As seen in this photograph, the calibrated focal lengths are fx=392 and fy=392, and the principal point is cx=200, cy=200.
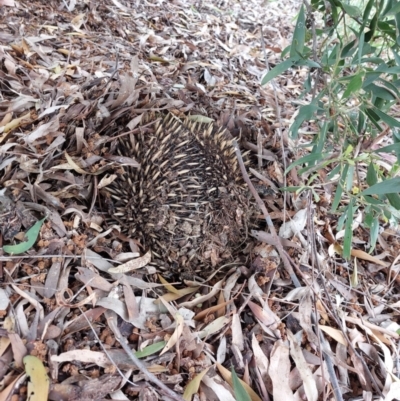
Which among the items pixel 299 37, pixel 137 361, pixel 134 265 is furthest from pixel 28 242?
pixel 299 37

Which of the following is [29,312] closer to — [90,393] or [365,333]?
[90,393]

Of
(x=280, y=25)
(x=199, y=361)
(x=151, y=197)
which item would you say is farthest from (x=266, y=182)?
(x=280, y=25)

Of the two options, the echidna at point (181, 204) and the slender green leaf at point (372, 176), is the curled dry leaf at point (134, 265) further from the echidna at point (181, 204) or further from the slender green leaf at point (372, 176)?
the slender green leaf at point (372, 176)

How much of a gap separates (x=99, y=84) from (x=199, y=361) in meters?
1.24

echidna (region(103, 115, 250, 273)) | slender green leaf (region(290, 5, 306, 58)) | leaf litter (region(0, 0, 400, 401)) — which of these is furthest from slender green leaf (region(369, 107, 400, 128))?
echidna (region(103, 115, 250, 273))


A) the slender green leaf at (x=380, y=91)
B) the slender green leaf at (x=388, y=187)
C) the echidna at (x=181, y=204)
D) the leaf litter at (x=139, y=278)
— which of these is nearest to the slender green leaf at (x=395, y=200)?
the slender green leaf at (x=388, y=187)

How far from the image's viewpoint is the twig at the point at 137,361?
1111 mm

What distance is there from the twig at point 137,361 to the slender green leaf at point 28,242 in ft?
1.11

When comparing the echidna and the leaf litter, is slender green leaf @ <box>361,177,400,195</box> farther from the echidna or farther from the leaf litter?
the echidna

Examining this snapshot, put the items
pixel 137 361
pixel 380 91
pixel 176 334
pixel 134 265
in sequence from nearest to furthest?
pixel 380 91
pixel 137 361
pixel 176 334
pixel 134 265

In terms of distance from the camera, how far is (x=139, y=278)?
1.48 m

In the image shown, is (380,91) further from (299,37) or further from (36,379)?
(36,379)

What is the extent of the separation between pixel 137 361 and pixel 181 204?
2.05ft

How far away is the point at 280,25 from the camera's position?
3.29 m
